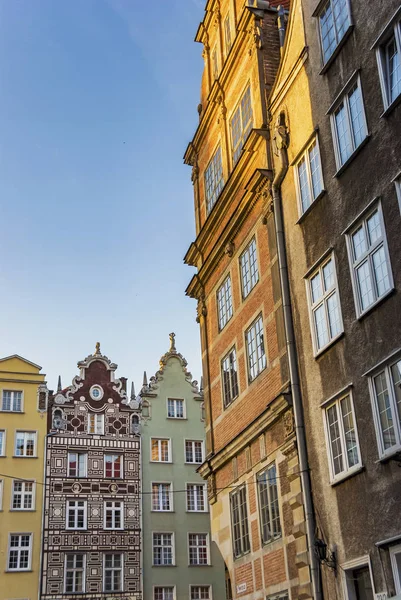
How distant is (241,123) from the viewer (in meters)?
23.9

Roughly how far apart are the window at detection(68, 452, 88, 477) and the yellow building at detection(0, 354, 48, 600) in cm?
152

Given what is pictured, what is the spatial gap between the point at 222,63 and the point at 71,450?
24571mm

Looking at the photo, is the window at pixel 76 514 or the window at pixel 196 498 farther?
the window at pixel 196 498

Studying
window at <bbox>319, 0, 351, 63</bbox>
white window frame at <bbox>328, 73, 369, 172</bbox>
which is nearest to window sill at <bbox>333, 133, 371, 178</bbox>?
white window frame at <bbox>328, 73, 369, 172</bbox>

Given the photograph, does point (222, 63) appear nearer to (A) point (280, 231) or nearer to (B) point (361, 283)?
(A) point (280, 231)

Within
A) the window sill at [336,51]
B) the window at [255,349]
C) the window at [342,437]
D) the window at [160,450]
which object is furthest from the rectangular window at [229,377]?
the window at [160,450]

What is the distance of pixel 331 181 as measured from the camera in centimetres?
1706

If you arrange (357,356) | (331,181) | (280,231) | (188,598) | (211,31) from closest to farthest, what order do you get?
(357,356) < (331,181) < (280,231) < (211,31) < (188,598)

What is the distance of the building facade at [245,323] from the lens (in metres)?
18.7

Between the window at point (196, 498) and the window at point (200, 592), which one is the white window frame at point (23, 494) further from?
the window at point (200, 592)

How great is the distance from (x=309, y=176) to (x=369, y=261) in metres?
4.07

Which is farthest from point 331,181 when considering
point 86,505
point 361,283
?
point 86,505

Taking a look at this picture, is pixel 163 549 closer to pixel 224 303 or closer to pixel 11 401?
pixel 11 401

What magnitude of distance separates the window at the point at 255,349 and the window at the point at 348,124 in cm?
584
